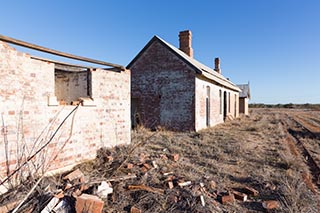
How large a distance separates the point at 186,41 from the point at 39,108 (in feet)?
43.9

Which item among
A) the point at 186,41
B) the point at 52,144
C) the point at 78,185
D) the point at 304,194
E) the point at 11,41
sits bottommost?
the point at 304,194

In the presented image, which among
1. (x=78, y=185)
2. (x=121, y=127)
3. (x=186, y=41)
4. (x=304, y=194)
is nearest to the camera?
(x=78, y=185)

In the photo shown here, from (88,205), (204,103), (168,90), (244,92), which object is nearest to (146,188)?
(88,205)

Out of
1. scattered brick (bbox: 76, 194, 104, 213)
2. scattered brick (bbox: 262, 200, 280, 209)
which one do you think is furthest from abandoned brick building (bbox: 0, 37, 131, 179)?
scattered brick (bbox: 262, 200, 280, 209)

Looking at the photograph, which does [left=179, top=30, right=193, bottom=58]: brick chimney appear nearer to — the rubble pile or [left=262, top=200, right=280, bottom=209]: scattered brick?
the rubble pile

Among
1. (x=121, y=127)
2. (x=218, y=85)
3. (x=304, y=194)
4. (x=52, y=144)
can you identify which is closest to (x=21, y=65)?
(x=52, y=144)

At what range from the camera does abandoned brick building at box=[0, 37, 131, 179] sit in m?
4.09

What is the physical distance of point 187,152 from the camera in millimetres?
7441

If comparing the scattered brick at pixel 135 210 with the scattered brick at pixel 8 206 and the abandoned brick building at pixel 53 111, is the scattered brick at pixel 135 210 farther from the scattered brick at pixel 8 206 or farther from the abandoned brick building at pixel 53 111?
the abandoned brick building at pixel 53 111

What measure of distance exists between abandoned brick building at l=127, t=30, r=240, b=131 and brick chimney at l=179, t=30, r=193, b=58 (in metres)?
3.17

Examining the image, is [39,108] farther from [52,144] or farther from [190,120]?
[190,120]

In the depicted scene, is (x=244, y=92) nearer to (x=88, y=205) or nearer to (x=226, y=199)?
(x=226, y=199)

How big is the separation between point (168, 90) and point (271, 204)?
9421 mm

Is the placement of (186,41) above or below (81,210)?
above
